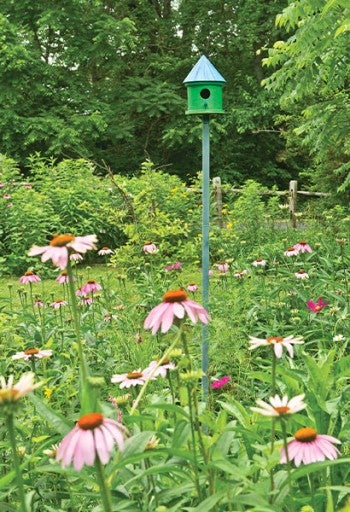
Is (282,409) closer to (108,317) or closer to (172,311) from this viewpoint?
(172,311)

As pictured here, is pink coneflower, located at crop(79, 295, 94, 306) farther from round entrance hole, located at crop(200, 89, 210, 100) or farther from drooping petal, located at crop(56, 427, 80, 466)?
drooping petal, located at crop(56, 427, 80, 466)

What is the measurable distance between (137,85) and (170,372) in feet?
49.1

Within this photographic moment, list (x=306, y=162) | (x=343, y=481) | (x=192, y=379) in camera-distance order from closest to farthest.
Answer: (x=192, y=379), (x=343, y=481), (x=306, y=162)

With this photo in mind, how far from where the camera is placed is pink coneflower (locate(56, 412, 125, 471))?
0.92 metres

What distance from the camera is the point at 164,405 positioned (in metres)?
1.25

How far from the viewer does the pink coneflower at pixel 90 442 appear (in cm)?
92

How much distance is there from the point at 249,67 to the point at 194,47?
1.62 meters

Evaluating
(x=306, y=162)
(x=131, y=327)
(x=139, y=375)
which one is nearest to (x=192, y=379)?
(x=139, y=375)

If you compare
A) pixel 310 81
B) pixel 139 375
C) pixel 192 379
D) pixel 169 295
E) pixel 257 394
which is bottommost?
pixel 257 394

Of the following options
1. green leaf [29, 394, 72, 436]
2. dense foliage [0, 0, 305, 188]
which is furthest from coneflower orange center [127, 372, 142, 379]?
dense foliage [0, 0, 305, 188]

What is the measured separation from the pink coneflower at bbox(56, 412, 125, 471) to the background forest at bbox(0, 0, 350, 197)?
12.3 metres

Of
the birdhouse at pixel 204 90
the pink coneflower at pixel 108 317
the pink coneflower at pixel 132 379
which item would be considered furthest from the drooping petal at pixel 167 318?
the pink coneflower at pixel 108 317

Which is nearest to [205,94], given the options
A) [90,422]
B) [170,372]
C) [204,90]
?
[204,90]

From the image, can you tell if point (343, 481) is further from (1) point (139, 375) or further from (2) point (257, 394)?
(2) point (257, 394)
